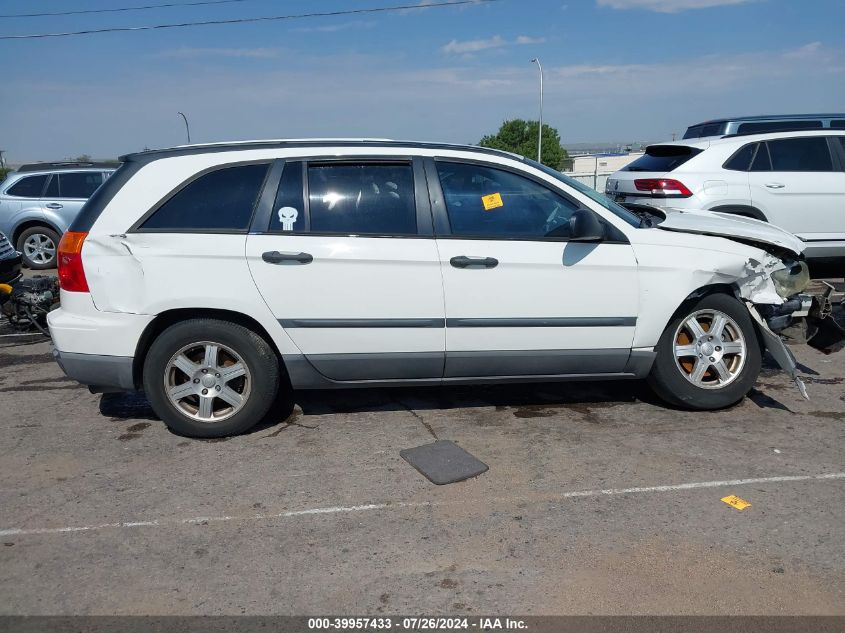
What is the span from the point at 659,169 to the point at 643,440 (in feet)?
16.3

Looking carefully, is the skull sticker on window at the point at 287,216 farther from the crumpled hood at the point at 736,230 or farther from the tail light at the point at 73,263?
the crumpled hood at the point at 736,230

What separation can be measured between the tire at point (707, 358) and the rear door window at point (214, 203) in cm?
278

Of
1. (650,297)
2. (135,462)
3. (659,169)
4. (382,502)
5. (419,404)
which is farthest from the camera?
(659,169)

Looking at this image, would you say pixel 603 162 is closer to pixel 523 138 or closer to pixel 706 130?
pixel 523 138

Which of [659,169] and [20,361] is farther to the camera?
[659,169]

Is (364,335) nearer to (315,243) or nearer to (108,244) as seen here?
(315,243)

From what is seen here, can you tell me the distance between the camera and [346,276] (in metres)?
4.44

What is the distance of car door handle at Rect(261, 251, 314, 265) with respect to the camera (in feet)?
14.4

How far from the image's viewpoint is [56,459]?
4.40 m

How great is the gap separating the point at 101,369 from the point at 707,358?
152 inches

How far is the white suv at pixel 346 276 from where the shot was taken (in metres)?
4.43

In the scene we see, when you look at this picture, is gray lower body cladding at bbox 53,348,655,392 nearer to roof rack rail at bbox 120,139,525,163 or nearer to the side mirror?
the side mirror

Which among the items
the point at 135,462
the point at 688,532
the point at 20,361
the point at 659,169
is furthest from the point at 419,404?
the point at 659,169

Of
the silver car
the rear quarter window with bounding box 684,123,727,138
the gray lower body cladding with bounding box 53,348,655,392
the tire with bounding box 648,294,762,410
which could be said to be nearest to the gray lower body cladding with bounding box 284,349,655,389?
the gray lower body cladding with bounding box 53,348,655,392
